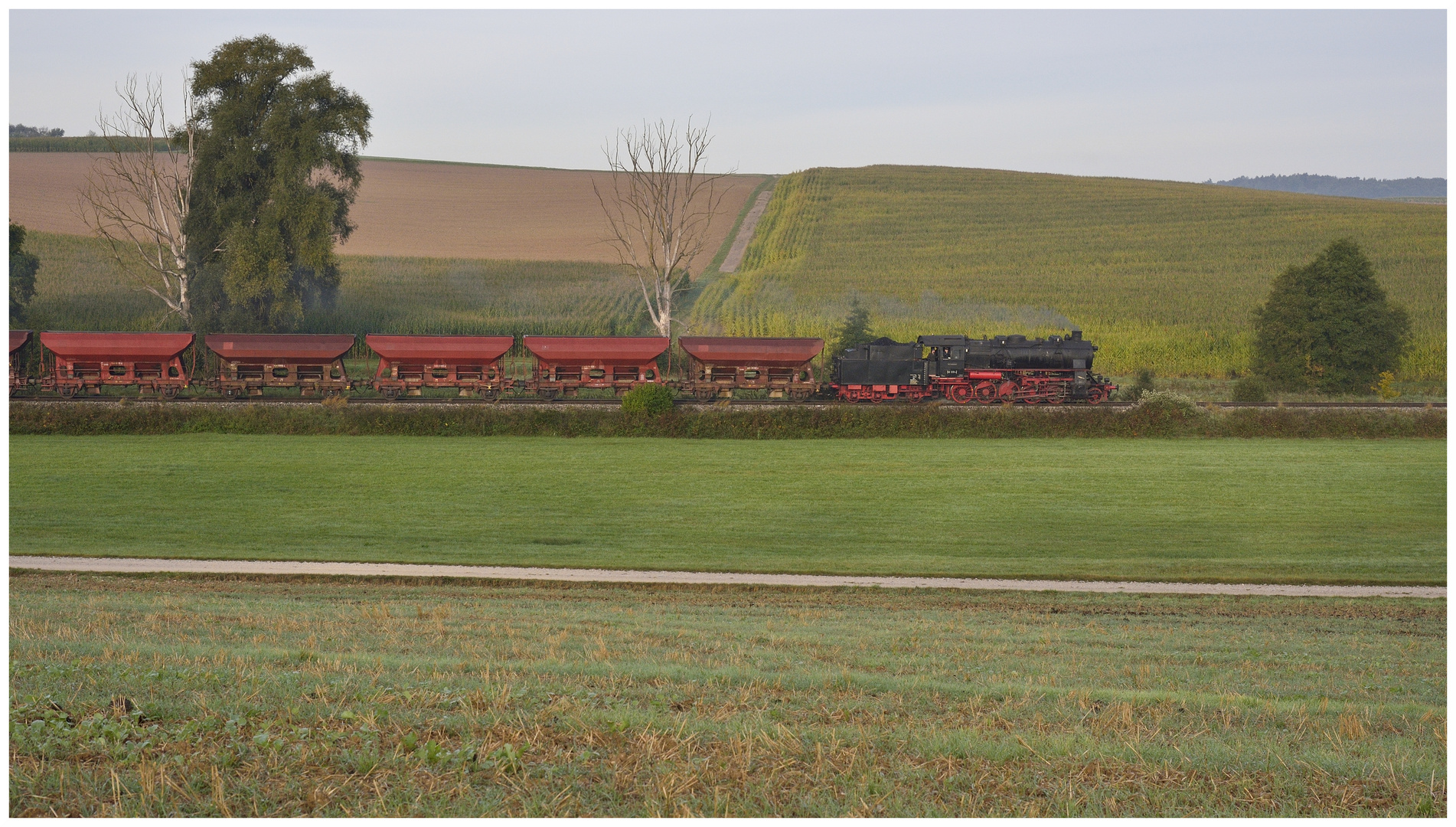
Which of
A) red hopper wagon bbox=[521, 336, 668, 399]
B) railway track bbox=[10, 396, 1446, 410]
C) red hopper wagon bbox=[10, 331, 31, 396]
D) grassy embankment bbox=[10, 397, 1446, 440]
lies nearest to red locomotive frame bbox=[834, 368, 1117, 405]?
railway track bbox=[10, 396, 1446, 410]

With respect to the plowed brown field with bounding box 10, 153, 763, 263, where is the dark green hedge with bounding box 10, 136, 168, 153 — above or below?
above

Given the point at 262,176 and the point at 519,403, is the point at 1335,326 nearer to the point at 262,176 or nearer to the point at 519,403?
the point at 519,403

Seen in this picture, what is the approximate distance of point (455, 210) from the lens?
318 feet

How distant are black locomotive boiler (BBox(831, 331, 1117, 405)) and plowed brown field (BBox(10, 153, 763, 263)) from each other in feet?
147

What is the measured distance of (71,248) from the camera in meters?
75.8

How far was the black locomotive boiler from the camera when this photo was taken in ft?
126

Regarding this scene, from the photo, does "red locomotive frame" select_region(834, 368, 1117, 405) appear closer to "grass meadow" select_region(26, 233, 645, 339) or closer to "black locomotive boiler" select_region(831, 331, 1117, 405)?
"black locomotive boiler" select_region(831, 331, 1117, 405)

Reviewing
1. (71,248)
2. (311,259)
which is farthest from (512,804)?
(71,248)

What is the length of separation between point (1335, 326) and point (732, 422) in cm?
2814

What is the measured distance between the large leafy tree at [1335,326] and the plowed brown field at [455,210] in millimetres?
45933

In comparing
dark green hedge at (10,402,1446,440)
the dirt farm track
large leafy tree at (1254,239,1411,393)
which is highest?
large leafy tree at (1254,239,1411,393)

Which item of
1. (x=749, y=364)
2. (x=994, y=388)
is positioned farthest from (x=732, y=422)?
(x=994, y=388)

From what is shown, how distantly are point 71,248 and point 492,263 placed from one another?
98.4ft

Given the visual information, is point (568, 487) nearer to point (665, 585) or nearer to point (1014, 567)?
point (665, 585)
